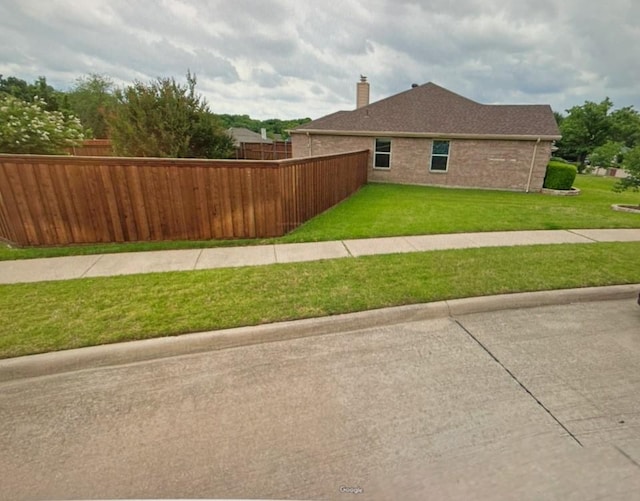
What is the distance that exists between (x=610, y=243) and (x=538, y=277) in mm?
3356

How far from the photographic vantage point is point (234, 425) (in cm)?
241

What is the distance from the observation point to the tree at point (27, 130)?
8336mm

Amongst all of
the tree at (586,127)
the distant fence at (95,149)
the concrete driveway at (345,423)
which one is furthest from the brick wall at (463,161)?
the tree at (586,127)

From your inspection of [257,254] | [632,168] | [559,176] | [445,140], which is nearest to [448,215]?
[257,254]

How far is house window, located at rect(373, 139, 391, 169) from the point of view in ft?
55.0

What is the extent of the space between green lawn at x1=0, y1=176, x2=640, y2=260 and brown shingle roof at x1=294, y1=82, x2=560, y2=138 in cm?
400

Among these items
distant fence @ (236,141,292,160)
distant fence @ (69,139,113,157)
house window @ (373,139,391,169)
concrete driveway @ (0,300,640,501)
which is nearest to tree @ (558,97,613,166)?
house window @ (373,139,391,169)

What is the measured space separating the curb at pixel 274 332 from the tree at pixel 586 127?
3922 cm

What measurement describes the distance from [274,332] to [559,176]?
1651cm

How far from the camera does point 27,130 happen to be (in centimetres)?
860

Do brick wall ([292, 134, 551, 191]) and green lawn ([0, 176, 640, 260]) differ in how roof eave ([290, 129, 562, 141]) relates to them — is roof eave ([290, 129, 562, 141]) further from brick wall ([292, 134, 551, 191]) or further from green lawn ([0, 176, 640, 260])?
green lawn ([0, 176, 640, 260])

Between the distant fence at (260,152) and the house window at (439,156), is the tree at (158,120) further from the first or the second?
the house window at (439,156)

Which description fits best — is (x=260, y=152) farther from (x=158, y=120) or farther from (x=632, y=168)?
(x=632, y=168)

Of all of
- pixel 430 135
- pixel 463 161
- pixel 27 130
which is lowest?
pixel 463 161
